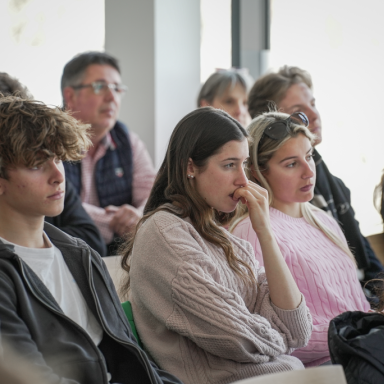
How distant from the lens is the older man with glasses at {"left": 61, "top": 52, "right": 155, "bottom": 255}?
3234 mm

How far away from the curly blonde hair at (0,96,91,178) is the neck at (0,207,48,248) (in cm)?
11

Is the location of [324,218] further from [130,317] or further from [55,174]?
[55,174]

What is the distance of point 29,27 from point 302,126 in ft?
6.74

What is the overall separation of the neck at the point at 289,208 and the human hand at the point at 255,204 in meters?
0.47

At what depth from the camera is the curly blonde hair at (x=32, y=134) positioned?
145 centimetres

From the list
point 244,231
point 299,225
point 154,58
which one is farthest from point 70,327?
point 154,58

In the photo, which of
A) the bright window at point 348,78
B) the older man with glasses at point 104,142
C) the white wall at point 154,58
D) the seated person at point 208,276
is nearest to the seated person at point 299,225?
the seated person at point 208,276

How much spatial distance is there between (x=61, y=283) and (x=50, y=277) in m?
0.03

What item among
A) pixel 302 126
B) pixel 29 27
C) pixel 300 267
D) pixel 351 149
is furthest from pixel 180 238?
pixel 351 149

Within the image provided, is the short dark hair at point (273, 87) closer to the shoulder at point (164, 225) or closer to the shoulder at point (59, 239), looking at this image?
the shoulder at point (164, 225)

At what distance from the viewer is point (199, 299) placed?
1.59 meters

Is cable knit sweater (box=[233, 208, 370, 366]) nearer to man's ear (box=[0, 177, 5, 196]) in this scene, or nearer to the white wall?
man's ear (box=[0, 177, 5, 196])

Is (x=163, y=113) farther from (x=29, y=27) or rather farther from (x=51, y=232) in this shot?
(x=51, y=232)

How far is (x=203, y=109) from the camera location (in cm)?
184
